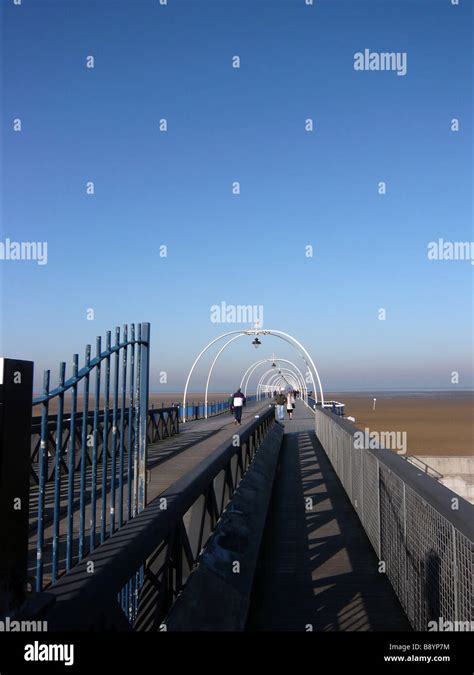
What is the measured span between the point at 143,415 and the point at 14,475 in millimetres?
3095

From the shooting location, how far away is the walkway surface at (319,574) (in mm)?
5602

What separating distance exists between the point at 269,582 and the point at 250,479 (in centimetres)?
365

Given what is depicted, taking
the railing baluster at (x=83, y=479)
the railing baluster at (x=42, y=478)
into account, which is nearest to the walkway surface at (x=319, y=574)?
the railing baluster at (x=83, y=479)

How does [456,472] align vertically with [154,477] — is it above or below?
below

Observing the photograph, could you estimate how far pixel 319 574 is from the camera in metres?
7.04

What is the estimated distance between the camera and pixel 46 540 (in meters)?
6.04

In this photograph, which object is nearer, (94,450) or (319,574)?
(94,450)

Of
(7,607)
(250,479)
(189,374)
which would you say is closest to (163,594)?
(7,607)

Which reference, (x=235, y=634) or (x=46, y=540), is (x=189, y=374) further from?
(x=235, y=634)

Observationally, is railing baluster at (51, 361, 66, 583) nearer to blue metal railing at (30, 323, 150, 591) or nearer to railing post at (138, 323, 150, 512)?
blue metal railing at (30, 323, 150, 591)

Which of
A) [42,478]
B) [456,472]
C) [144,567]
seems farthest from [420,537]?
[456,472]

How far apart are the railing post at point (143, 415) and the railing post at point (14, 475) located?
114 inches

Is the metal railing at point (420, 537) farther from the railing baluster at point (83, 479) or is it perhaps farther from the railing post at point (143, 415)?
the railing post at point (143, 415)

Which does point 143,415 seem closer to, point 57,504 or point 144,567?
point 144,567
